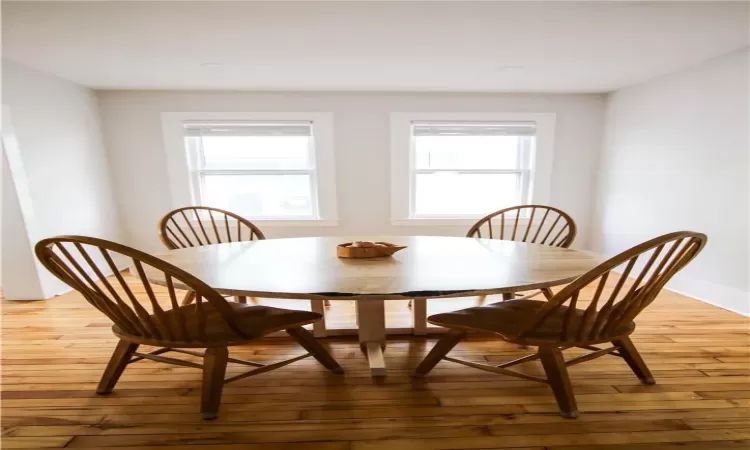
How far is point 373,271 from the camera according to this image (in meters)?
1.19

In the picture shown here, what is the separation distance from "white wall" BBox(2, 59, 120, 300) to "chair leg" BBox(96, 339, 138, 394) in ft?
5.98

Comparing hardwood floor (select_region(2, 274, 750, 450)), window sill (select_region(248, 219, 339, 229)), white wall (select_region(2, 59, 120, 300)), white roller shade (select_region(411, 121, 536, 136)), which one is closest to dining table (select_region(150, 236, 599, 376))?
hardwood floor (select_region(2, 274, 750, 450))

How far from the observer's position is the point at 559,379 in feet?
3.87

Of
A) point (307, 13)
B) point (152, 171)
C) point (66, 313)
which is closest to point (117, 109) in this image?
point (152, 171)

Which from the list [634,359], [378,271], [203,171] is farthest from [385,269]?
[203,171]

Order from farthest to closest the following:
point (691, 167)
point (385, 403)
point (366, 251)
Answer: point (691, 167)
point (366, 251)
point (385, 403)

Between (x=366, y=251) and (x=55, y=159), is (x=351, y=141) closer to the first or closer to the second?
(x=366, y=251)

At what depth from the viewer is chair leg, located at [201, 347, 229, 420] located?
1.18 metres

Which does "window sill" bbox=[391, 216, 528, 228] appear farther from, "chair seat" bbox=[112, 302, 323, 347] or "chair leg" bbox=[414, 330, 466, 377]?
"chair seat" bbox=[112, 302, 323, 347]

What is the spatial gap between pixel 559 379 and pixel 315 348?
3.28 feet

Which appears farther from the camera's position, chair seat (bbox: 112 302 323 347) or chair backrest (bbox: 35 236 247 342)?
chair seat (bbox: 112 302 323 347)

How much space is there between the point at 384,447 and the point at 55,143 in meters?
3.40

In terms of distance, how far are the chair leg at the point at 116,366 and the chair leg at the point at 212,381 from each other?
38 centimetres

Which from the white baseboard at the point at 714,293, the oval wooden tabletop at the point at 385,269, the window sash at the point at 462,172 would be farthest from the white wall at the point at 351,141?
the oval wooden tabletop at the point at 385,269
